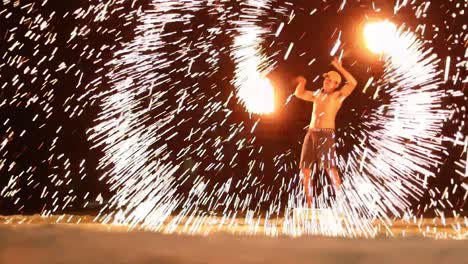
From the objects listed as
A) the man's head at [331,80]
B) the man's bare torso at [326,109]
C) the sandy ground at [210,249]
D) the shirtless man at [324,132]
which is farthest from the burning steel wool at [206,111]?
the sandy ground at [210,249]

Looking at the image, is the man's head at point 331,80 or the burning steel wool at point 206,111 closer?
the man's head at point 331,80

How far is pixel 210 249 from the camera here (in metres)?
6.14

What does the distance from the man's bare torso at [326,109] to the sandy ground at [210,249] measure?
1999mm

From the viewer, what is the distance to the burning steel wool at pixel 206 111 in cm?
1045

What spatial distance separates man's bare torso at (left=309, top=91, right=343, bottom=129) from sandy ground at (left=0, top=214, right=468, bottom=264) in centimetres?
200

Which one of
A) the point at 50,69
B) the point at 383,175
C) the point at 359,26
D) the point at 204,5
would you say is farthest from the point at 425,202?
the point at 50,69

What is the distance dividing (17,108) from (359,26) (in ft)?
14.4

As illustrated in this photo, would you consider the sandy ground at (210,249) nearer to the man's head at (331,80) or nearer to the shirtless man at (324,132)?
the shirtless man at (324,132)

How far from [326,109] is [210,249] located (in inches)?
122

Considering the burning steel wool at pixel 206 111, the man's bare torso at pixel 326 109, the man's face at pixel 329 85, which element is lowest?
the burning steel wool at pixel 206 111

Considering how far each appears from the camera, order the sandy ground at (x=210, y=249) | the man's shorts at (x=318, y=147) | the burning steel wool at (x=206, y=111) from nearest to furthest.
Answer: the sandy ground at (x=210, y=249) → the man's shorts at (x=318, y=147) → the burning steel wool at (x=206, y=111)

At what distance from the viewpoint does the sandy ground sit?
18.3 ft

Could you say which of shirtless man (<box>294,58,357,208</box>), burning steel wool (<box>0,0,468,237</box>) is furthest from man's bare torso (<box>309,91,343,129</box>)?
burning steel wool (<box>0,0,468,237</box>)

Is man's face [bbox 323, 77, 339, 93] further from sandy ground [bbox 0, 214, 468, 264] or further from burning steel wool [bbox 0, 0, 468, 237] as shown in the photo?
sandy ground [bbox 0, 214, 468, 264]
